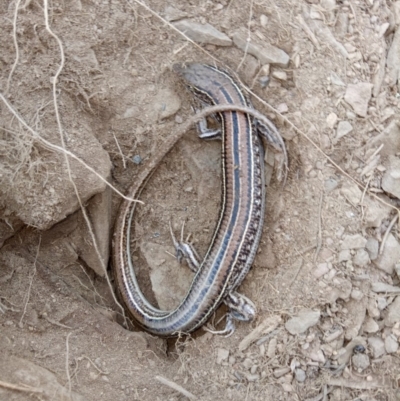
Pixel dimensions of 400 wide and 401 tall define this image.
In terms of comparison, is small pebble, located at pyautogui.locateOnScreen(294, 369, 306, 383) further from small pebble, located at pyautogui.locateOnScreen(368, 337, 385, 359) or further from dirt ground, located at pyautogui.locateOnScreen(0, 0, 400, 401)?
small pebble, located at pyautogui.locateOnScreen(368, 337, 385, 359)

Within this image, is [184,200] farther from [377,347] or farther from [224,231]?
[377,347]

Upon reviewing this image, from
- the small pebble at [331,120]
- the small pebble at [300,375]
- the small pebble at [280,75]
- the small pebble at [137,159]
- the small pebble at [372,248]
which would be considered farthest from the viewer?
the small pebble at [137,159]

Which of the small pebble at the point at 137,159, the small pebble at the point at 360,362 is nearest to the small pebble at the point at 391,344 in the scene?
the small pebble at the point at 360,362

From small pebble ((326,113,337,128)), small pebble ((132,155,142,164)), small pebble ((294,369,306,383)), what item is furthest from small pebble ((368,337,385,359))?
small pebble ((132,155,142,164))

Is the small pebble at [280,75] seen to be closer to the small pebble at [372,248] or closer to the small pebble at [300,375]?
the small pebble at [372,248]

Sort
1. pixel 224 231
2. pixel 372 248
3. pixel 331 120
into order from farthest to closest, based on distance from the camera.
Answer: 1. pixel 224 231
2. pixel 331 120
3. pixel 372 248

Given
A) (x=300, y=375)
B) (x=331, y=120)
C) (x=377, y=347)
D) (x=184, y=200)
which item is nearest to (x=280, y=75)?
(x=331, y=120)

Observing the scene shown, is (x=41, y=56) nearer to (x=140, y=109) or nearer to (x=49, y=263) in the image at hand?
(x=140, y=109)
